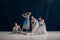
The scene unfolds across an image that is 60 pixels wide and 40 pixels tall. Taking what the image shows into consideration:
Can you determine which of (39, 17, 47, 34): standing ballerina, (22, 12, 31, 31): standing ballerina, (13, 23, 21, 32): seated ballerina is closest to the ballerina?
(13, 23, 21, 32): seated ballerina

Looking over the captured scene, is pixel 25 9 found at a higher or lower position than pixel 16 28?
higher

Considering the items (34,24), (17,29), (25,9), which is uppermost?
(25,9)

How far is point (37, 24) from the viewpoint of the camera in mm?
3963

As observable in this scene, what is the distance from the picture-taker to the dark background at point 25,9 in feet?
13.2

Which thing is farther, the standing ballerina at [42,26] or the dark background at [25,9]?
the dark background at [25,9]

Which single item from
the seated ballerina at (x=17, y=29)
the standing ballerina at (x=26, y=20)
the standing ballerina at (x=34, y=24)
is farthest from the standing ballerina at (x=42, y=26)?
the seated ballerina at (x=17, y=29)

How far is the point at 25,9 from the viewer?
4031 mm

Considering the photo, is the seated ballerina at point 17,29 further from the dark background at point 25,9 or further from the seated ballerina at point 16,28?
the dark background at point 25,9

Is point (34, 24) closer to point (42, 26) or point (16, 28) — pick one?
point (42, 26)

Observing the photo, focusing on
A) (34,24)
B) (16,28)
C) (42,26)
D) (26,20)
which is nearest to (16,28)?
(16,28)

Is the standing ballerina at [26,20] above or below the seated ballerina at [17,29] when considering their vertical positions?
above

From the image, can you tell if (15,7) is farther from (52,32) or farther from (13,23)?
(52,32)

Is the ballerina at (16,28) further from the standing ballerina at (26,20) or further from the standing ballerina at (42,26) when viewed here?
the standing ballerina at (42,26)

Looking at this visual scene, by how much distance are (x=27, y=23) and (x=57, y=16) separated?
28.1 inches
